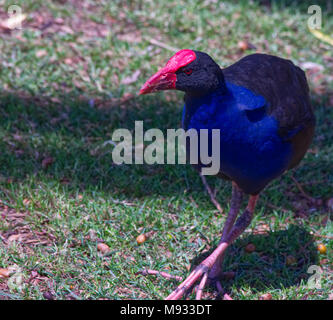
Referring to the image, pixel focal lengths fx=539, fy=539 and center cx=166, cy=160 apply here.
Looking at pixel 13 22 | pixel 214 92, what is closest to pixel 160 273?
pixel 214 92

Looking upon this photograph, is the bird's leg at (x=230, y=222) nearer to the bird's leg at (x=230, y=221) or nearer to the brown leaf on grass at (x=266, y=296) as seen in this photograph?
the bird's leg at (x=230, y=221)

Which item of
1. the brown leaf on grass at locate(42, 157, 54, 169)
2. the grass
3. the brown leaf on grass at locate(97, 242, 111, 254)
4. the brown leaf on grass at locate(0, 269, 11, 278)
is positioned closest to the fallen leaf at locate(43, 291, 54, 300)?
the grass

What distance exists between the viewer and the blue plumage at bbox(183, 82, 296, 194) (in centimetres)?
276

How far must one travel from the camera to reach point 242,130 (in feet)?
9.15

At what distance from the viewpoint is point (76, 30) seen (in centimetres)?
536

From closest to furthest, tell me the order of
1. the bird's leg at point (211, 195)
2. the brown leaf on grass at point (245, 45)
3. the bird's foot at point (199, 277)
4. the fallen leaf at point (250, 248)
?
the bird's foot at point (199, 277) → the fallen leaf at point (250, 248) → the bird's leg at point (211, 195) → the brown leaf on grass at point (245, 45)

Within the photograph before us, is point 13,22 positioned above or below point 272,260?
above

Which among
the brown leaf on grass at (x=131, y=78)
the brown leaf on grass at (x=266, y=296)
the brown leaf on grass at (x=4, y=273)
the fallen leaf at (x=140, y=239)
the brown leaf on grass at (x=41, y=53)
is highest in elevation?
the brown leaf on grass at (x=41, y=53)

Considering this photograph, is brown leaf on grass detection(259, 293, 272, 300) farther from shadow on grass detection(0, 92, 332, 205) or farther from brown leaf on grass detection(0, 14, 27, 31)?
brown leaf on grass detection(0, 14, 27, 31)

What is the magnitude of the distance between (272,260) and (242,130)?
3.53 ft

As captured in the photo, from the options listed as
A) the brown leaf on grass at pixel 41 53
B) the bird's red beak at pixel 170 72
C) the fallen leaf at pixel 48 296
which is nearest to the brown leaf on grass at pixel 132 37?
the brown leaf on grass at pixel 41 53

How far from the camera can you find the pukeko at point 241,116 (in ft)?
9.06

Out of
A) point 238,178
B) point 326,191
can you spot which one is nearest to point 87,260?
point 238,178

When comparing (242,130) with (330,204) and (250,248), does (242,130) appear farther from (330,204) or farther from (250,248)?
(330,204)
